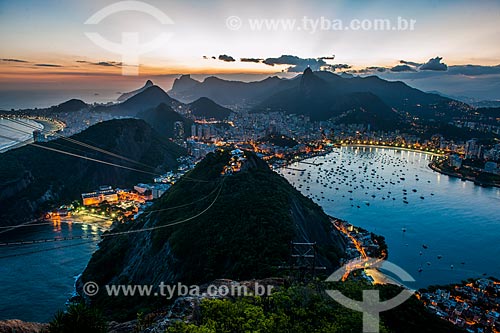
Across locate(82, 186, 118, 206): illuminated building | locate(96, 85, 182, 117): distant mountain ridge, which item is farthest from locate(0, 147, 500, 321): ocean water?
locate(96, 85, 182, 117): distant mountain ridge

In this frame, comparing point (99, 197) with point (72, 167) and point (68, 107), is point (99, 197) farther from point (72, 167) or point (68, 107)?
point (68, 107)

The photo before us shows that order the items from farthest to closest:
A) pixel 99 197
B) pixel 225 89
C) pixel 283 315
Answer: pixel 225 89
pixel 99 197
pixel 283 315

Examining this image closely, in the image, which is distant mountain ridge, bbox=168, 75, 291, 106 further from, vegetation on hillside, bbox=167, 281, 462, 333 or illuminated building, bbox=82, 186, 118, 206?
vegetation on hillside, bbox=167, 281, 462, 333

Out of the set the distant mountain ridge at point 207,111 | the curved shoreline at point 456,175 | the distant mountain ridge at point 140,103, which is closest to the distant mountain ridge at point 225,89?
the distant mountain ridge at point 140,103

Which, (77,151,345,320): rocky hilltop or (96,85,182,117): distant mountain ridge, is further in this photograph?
(96,85,182,117): distant mountain ridge

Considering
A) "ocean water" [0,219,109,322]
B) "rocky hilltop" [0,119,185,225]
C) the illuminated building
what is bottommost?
"ocean water" [0,219,109,322]

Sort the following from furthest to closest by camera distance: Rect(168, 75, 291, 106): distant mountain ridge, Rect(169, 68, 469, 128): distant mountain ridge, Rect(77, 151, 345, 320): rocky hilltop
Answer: Rect(168, 75, 291, 106): distant mountain ridge
Rect(169, 68, 469, 128): distant mountain ridge
Rect(77, 151, 345, 320): rocky hilltop

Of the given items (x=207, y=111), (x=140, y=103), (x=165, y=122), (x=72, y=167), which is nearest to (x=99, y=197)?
(x=72, y=167)

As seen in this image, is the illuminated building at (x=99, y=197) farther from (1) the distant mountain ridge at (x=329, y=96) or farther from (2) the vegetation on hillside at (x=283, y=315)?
(1) the distant mountain ridge at (x=329, y=96)
